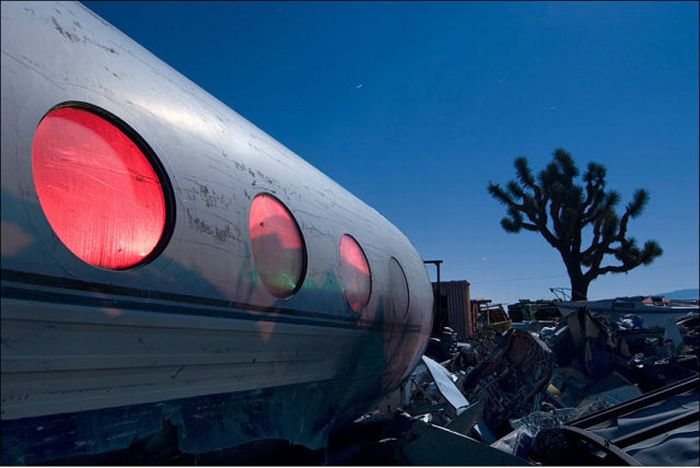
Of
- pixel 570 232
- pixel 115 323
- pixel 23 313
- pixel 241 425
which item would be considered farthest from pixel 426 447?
pixel 570 232

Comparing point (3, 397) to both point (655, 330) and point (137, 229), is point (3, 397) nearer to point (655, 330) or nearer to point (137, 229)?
point (137, 229)

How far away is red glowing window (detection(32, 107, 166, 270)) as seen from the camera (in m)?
1.60

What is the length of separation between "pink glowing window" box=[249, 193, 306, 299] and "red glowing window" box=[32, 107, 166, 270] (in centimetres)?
67

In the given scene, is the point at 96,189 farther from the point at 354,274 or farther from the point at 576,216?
the point at 576,216

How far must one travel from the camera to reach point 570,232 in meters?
27.5

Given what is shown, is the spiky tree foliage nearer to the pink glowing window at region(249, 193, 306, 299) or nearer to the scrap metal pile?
the scrap metal pile

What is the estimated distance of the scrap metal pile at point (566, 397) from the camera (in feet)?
12.9

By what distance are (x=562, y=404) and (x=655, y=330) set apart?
5.78 meters

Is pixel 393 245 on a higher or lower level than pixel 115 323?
higher

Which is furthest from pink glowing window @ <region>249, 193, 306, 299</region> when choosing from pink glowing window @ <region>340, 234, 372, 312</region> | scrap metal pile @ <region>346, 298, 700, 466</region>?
scrap metal pile @ <region>346, 298, 700, 466</region>

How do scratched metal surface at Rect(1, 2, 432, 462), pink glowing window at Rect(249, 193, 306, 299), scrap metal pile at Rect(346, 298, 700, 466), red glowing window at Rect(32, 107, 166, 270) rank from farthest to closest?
scrap metal pile at Rect(346, 298, 700, 466), pink glowing window at Rect(249, 193, 306, 299), red glowing window at Rect(32, 107, 166, 270), scratched metal surface at Rect(1, 2, 432, 462)

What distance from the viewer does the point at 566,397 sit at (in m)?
9.38

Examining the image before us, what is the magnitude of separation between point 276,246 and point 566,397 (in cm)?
846

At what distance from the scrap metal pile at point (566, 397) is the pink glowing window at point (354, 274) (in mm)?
1575
